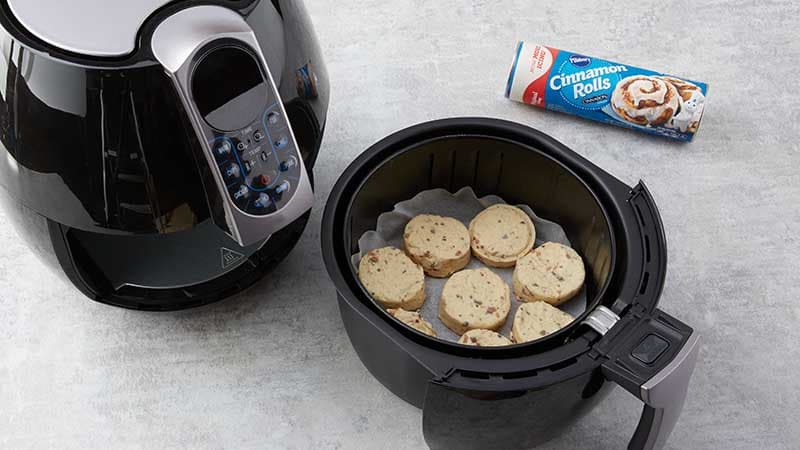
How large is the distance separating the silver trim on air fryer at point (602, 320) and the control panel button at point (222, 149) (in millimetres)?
337

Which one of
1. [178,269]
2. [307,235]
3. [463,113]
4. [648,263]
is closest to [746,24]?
[463,113]

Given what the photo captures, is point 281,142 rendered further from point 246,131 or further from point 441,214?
point 441,214

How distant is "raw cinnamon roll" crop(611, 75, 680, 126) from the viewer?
1.12m

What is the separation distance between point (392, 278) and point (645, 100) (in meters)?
0.40

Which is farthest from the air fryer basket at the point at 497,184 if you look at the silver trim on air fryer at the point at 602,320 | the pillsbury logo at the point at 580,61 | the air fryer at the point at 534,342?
the pillsbury logo at the point at 580,61

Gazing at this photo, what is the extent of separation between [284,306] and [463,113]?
0.35 meters

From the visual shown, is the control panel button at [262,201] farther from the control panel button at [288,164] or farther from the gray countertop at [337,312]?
the gray countertop at [337,312]

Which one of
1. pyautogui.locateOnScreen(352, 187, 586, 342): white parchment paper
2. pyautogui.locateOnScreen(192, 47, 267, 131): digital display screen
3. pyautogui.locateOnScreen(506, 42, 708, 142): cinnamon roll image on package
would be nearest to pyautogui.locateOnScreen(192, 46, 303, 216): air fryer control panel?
pyautogui.locateOnScreen(192, 47, 267, 131): digital display screen

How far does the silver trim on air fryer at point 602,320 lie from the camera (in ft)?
2.63

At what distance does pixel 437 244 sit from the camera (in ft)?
3.28

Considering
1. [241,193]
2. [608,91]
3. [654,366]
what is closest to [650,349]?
[654,366]

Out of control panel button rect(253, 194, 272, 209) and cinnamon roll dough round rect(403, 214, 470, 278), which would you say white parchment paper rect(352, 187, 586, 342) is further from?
control panel button rect(253, 194, 272, 209)

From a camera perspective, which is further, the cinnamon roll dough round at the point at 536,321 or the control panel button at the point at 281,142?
the cinnamon roll dough round at the point at 536,321

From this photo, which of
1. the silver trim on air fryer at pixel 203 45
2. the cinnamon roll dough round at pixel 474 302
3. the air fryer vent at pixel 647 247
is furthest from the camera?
the cinnamon roll dough round at pixel 474 302
